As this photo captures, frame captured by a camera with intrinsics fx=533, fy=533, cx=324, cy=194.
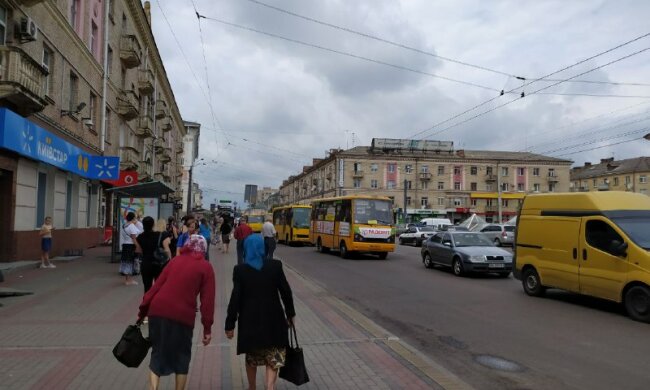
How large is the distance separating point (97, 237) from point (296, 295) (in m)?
18.0

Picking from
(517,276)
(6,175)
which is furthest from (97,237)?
(517,276)

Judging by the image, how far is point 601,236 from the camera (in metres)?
10.6

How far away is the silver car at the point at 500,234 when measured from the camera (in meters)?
36.7

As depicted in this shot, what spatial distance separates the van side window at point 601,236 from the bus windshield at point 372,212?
1301 centimetres

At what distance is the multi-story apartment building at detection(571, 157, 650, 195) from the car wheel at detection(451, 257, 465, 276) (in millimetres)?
72279

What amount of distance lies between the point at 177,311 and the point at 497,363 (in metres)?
4.13

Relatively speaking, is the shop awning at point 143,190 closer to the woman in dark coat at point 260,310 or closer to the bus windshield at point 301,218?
the woman in dark coat at point 260,310

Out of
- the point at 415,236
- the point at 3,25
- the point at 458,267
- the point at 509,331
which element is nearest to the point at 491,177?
the point at 415,236

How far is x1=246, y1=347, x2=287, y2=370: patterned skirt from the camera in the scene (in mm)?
4552

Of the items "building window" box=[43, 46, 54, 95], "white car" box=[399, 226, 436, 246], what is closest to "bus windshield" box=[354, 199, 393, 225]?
"building window" box=[43, 46, 54, 95]

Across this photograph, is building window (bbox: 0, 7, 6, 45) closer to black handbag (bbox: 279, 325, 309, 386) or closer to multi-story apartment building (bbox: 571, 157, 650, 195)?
black handbag (bbox: 279, 325, 309, 386)

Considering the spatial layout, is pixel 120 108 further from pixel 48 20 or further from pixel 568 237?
pixel 568 237

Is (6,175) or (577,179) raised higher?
(577,179)

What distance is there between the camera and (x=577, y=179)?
104 m
